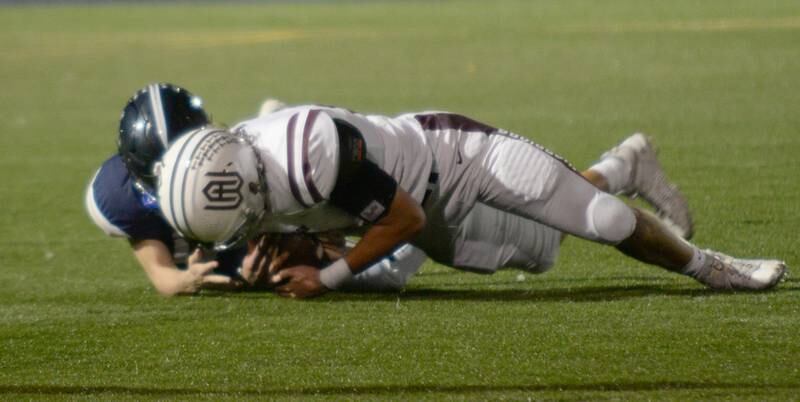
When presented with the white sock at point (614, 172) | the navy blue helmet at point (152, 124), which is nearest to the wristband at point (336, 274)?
the navy blue helmet at point (152, 124)

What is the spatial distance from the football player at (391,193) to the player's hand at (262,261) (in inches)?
2.7

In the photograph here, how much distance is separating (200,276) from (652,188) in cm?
167

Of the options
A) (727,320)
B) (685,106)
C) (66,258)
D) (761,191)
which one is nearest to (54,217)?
(66,258)

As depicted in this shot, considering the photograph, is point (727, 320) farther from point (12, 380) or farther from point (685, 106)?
point (685, 106)

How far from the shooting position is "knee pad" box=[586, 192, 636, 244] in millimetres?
4957

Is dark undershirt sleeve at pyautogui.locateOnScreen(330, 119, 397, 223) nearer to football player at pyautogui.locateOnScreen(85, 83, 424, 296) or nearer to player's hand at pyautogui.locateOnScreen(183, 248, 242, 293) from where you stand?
football player at pyautogui.locateOnScreen(85, 83, 424, 296)

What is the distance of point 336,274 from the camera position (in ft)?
16.4

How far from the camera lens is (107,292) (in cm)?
591

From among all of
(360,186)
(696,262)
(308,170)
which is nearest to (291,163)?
(308,170)

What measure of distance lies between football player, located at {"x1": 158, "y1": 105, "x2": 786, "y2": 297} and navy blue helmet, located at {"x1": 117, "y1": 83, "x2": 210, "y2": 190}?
1.54 feet

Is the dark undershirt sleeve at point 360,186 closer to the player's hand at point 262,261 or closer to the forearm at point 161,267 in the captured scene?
the player's hand at point 262,261

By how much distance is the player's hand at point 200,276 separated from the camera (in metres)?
5.48

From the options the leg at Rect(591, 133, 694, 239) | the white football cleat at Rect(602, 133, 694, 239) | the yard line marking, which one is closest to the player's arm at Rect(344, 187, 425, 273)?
→ the leg at Rect(591, 133, 694, 239)

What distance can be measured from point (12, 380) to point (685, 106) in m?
8.04
